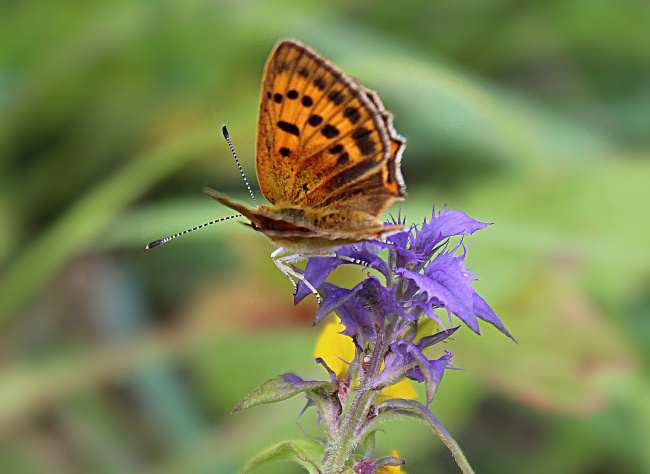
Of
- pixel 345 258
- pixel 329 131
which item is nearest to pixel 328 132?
pixel 329 131

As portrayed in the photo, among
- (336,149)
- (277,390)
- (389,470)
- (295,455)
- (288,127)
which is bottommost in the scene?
(389,470)

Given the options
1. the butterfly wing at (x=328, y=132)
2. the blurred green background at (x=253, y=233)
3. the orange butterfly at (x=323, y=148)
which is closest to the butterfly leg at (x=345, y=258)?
the orange butterfly at (x=323, y=148)

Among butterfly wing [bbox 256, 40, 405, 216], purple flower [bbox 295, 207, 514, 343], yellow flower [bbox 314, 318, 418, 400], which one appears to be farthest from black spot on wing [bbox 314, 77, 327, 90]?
yellow flower [bbox 314, 318, 418, 400]

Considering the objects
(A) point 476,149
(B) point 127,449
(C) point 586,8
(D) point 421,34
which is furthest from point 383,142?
(C) point 586,8

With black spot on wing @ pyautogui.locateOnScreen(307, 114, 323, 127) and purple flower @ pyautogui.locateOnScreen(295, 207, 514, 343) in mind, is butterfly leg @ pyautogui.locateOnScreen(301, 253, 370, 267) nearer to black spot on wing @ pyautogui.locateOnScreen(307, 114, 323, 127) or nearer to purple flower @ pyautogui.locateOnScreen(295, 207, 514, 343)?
purple flower @ pyautogui.locateOnScreen(295, 207, 514, 343)

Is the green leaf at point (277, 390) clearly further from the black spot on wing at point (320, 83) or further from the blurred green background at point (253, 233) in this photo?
the blurred green background at point (253, 233)

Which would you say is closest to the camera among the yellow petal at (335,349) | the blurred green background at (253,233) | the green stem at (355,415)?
the green stem at (355,415)

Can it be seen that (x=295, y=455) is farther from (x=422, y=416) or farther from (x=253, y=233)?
(x=253, y=233)
